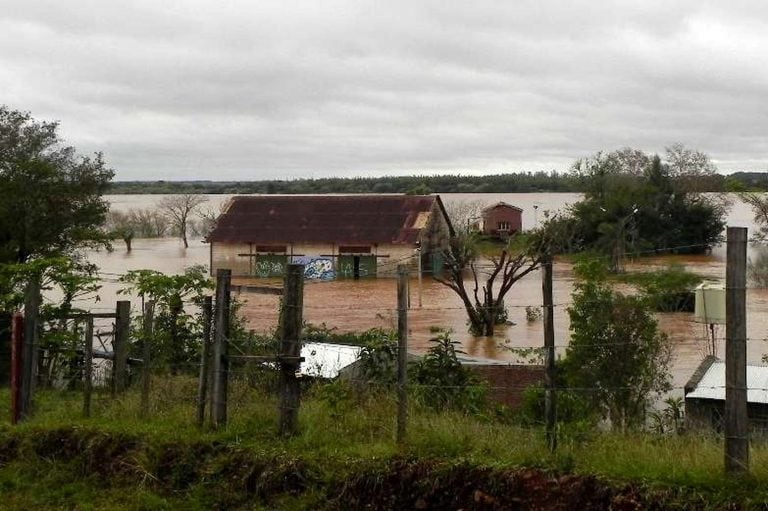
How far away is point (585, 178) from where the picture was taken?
57688 millimetres

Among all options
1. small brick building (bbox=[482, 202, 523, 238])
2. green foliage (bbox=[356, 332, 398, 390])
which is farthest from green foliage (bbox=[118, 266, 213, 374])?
small brick building (bbox=[482, 202, 523, 238])

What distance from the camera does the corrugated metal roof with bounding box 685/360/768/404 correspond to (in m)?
10.4

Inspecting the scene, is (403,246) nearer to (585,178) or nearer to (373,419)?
Answer: (585,178)

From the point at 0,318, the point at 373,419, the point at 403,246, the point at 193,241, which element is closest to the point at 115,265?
the point at 403,246

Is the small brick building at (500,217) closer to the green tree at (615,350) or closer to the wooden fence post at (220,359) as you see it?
the green tree at (615,350)

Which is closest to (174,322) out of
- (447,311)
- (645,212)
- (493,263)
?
(447,311)

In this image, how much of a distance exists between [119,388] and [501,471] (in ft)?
16.3

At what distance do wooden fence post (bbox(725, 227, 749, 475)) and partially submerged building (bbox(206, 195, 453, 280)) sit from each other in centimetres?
3639

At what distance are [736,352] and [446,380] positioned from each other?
3586 mm

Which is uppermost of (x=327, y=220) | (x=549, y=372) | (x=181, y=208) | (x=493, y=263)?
(x=181, y=208)

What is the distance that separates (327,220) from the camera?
46438 millimetres

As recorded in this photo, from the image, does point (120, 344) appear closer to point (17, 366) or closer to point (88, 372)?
point (17, 366)

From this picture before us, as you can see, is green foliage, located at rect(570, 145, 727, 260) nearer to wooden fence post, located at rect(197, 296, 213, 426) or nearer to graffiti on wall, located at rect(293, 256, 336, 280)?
graffiti on wall, located at rect(293, 256, 336, 280)

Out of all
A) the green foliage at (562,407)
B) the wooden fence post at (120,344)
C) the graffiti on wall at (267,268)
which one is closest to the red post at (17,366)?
the wooden fence post at (120,344)
